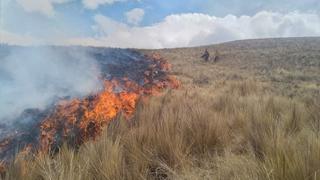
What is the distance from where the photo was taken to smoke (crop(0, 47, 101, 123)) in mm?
6172

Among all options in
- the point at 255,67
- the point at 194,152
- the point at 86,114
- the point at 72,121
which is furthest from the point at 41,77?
the point at 255,67

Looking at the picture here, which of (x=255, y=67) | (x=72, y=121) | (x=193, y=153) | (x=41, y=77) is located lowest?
(x=255, y=67)

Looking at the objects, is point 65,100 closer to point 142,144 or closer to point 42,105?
point 42,105

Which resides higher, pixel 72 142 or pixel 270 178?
pixel 270 178

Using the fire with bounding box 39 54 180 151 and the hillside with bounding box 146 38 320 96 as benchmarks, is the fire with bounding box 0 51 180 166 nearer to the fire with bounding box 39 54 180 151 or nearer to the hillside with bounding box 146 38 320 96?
the fire with bounding box 39 54 180 151

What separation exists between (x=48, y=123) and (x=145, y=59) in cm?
619

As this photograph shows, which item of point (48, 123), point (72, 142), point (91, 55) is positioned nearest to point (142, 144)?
point (72, 142)

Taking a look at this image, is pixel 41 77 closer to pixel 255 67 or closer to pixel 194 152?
pixel 194 152

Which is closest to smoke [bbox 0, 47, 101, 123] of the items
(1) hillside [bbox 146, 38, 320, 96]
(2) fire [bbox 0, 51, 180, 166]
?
(2) fire [bbox 0, 51, 180, 166]

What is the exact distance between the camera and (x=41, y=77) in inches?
287

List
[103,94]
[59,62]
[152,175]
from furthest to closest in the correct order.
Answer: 1. [59,62]
2. [103,94]
3. [152,175]

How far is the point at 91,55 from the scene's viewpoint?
9.75 m

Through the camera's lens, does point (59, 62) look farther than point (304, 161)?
Yes

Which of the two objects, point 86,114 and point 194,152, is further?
point 86,114
